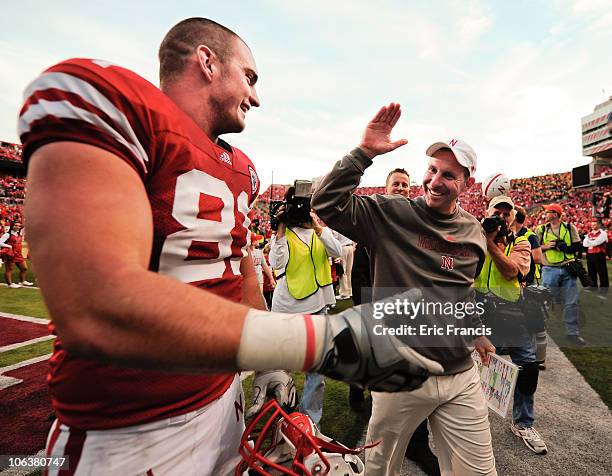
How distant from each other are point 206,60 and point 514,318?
3573 mm

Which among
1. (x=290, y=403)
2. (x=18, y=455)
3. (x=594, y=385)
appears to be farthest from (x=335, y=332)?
(x=594, y=385)

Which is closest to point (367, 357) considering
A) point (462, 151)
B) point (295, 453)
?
point (295, 453)

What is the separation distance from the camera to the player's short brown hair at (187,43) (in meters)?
1.32

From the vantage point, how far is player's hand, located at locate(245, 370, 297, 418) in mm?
1491

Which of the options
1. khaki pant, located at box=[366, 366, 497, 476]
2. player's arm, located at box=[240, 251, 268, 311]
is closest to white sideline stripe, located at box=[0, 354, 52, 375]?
player's arm, located at box=[240, 251, 268, 311]

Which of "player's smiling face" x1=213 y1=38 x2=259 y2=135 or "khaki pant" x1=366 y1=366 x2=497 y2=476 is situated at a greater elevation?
"player's smiling face" x1=213 y1=38 x2=259 y2=135

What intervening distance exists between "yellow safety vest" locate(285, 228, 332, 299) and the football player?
2365mm

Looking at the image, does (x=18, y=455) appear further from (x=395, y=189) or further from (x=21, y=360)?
(x=395, y=189)

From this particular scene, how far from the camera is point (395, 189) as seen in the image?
3.75 m

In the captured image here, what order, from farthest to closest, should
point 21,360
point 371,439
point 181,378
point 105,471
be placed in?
point 21,360
point 371,439
point 181,378
point 105,471

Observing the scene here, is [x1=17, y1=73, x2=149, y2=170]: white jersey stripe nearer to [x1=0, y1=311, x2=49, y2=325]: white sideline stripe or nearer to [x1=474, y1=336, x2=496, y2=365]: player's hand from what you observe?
[x1=474, y1=336, x2=496, y2=365]: player's hand

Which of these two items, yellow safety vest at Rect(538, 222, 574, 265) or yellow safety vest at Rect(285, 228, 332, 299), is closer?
yellow safety vest at Rect(285, 228, 332, 299)

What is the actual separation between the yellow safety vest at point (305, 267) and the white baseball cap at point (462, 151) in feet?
6.00

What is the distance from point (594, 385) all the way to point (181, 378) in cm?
523
